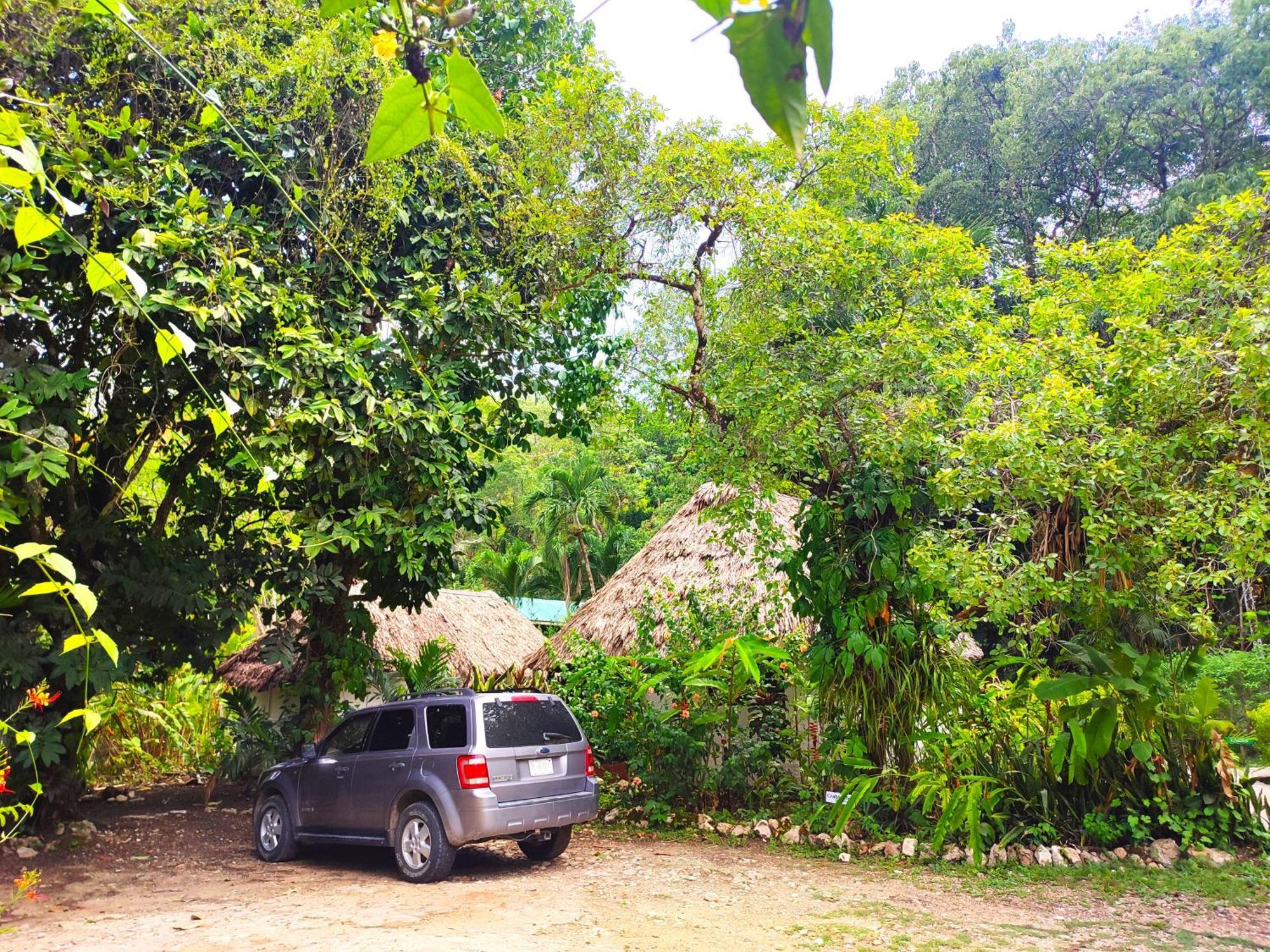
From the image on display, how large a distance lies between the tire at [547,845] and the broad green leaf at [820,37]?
7699 millimetres

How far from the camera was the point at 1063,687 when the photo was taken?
6562 millimetres

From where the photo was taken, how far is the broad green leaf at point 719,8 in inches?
23.7

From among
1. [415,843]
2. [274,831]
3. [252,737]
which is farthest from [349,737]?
[252,737]

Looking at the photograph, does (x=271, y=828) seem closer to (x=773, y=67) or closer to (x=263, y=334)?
(x=263, y=334)

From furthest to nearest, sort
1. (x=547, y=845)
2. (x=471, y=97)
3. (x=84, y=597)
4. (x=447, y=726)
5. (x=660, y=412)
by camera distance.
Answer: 1. (x=660, y=412)
2. (x=547, y=845)
3. (x=447, y=726)
4. (x=84, y=597)
5. (x=471, y=97)

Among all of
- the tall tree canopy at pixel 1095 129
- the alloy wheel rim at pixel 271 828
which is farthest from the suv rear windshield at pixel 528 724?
the tall tree canopy at pixel 1095 129

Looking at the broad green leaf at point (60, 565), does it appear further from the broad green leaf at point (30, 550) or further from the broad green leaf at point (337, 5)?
the broad green leaf at point (337, 5)

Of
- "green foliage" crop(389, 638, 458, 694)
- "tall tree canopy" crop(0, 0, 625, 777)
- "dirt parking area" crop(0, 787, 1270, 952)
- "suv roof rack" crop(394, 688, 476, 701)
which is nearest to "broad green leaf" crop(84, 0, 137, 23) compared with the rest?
"dirt parking area" crop(0, 787, 1270, 952)

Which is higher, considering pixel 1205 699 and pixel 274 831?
pixel 1205 699

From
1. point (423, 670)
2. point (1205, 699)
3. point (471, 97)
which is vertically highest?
point (471, 97)

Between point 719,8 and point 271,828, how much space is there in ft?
29.7

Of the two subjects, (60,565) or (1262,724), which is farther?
(1262,724)

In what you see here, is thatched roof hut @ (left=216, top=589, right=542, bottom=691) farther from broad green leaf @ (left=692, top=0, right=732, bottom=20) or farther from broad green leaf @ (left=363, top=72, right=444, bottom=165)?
broad green leaf @ (left=692, top=0, right=732, bottom=20)

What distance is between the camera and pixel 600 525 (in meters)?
28.0
